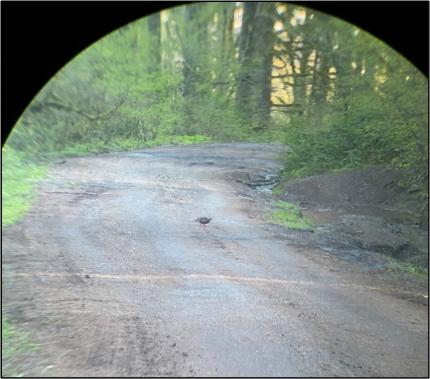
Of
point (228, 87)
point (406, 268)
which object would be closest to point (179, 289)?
point (228, 87)

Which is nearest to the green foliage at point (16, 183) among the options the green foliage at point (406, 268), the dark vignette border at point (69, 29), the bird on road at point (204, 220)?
the dark vignette border at point (69, 29)

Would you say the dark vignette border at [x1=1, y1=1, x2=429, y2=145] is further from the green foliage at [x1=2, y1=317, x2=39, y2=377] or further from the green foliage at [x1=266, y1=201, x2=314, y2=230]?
the green foliage at [x1=266, y1=201, x2=314, y2=230]

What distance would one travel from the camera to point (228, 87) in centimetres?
739

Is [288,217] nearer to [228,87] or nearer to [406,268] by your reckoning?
[406,268]

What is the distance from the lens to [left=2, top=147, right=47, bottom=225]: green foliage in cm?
668

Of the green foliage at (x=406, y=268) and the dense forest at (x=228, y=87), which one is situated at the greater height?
the dense forest at (x=228, y=87)

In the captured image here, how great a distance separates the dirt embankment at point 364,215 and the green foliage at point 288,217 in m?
0.25

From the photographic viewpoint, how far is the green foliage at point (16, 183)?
6.68 metres

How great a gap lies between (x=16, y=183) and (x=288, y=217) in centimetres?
654

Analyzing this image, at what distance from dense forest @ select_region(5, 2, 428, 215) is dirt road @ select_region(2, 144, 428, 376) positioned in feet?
4.43

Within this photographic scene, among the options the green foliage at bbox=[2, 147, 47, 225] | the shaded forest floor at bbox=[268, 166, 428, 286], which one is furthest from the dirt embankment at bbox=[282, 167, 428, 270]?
the green foliage at bbox=[2, 147, 47, 225]

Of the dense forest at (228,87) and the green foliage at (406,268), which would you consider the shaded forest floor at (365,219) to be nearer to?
the green foliage at (406,268)

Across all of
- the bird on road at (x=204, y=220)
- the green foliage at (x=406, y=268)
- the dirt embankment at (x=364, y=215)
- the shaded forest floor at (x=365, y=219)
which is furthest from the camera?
the bird on road at (x=204, y=220)

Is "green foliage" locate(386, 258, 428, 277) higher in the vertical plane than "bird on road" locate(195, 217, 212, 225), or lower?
lower
